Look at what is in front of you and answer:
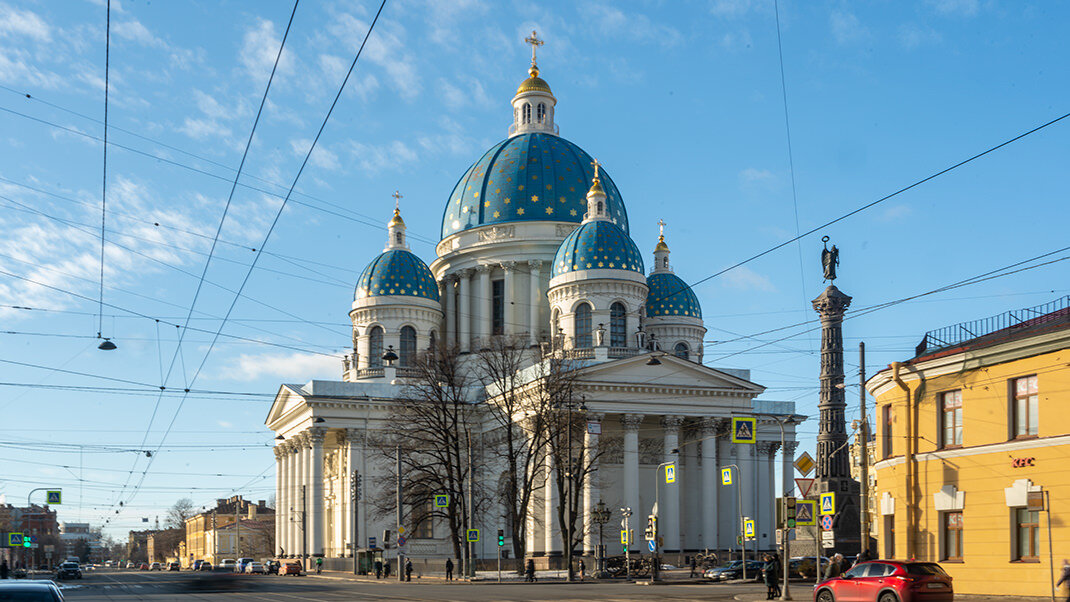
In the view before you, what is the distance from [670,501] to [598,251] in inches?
630

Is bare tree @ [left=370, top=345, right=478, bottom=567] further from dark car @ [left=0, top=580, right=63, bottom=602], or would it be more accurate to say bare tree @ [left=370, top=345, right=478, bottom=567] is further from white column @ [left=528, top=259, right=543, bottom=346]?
dark car @ [left=0, top=580, right=63, bottom=602]

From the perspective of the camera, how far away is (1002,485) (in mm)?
29156

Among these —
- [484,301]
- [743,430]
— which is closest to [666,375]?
[484,301]

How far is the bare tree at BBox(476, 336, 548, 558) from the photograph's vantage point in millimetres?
59812

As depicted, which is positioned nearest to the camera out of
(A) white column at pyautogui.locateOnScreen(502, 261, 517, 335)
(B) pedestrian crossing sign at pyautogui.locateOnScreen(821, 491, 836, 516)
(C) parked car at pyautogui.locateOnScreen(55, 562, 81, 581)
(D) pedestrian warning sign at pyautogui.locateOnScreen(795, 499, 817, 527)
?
(D) pedestrian warning sign at pyautogui.locateOnScreen(795, 499, 817, 527)

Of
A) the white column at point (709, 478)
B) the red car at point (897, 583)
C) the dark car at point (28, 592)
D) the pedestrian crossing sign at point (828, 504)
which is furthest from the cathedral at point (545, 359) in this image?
the dark car at point (28, 592)

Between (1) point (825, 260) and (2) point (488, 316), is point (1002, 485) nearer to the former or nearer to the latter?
(1) point (825, 260)

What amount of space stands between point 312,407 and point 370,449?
4510 millimetres

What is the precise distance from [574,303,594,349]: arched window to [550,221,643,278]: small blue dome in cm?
245

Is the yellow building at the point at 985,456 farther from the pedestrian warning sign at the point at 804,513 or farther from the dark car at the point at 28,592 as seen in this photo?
the dark car at the point at 28,592

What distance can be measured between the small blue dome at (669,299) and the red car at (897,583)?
184 ft

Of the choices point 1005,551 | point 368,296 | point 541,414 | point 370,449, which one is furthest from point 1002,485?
point 368,296

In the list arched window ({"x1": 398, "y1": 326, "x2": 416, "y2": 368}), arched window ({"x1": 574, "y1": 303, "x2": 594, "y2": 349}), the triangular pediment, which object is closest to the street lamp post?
the triangular pediment

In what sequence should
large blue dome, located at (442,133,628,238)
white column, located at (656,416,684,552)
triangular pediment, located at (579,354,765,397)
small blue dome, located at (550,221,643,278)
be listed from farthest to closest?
1. large blue dome, located at (442,133,628,238)
2. small blue dome, located at (550,221,643,278)
3. white column, located at (656,416,684,552)
4. triangular pediment, located at (579,354,765,397)
